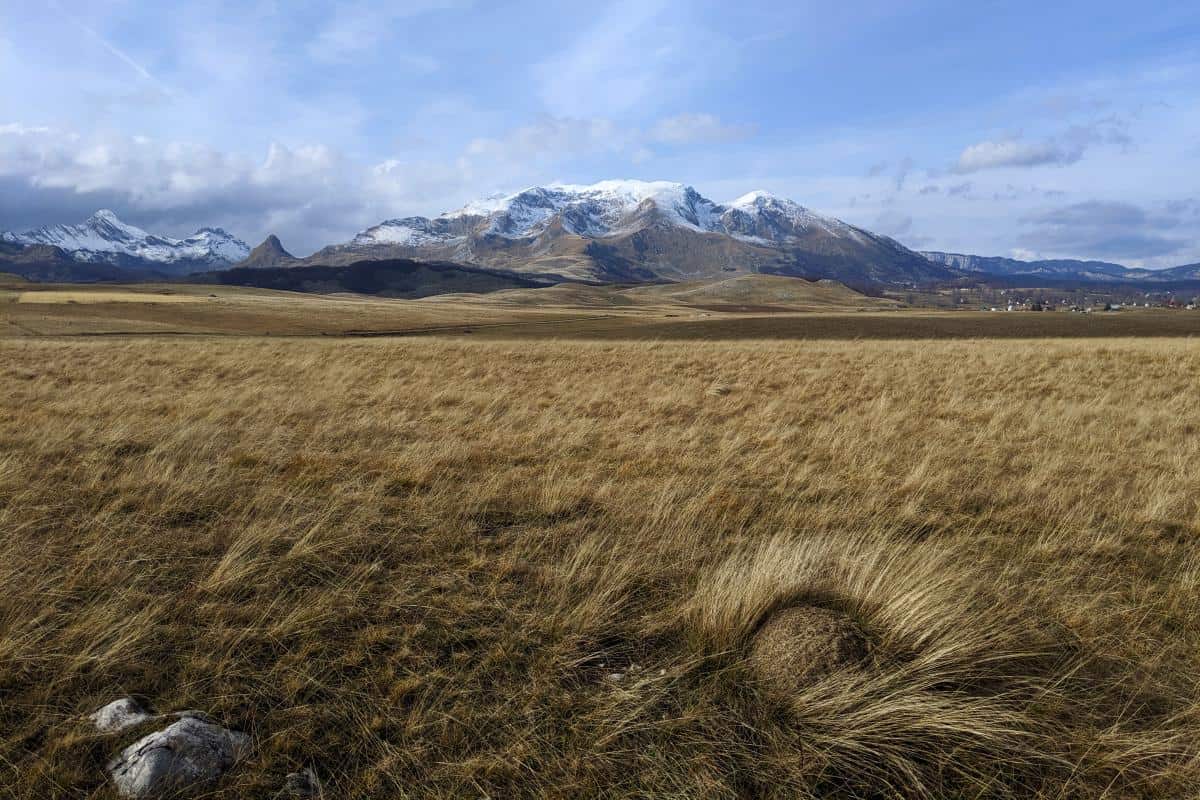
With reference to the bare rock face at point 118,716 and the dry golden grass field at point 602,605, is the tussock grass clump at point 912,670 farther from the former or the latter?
the bare rock face at point 118,716

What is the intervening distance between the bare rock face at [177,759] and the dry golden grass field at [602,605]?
82 mm

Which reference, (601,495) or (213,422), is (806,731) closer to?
(601,495)

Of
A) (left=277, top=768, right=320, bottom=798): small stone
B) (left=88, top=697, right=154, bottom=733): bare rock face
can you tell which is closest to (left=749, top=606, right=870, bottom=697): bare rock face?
(left=277, top=768, right=320, bottom=798): small stone

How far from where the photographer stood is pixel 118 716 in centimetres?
307

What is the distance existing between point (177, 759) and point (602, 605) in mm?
2390

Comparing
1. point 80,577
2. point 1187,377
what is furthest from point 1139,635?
point 1187,377

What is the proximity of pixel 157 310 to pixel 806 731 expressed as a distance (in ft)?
303

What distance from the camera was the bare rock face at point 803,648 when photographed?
136 inches

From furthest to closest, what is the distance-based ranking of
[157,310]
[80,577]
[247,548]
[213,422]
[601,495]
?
[157,310] < [213,422] < [601,495] < [247,548] < [80,577]

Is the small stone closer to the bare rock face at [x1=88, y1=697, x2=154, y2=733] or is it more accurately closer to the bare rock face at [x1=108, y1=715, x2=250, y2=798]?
the bare rock face at [x1=108, y1=715, x2=250, y2=798]

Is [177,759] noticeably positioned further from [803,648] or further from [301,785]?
[803,648]

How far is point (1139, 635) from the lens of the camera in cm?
402

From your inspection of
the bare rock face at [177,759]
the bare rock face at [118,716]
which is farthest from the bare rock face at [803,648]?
→ the bare rock face at [118,716]

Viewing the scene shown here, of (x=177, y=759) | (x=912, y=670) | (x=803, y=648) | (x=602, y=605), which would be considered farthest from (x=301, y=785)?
(x=912, y=670)
